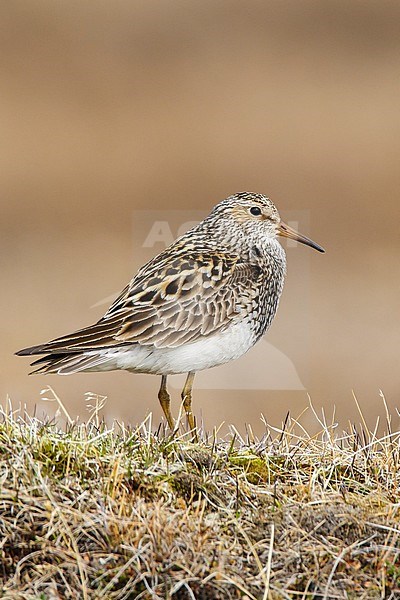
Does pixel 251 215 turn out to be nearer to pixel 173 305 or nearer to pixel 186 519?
pixel 173 305

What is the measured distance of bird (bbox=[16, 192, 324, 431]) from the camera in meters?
3.81

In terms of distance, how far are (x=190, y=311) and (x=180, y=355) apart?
0.20 metres

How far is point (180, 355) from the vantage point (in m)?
3.94

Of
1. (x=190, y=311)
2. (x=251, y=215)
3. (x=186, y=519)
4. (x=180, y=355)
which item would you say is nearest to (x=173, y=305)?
(x=190, y=311)

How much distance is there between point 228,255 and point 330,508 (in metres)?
1.81

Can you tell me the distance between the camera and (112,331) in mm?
3852

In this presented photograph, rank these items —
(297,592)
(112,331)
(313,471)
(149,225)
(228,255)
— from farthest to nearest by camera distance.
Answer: (149,225)
(228,255)
(112,331)
(313,471)
(297,592)

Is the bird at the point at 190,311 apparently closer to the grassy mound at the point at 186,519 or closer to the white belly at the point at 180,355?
the white belly at the point at 180,355

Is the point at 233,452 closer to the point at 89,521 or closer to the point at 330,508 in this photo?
the point at 330,508

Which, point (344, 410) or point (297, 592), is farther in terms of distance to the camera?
point (344, 410)

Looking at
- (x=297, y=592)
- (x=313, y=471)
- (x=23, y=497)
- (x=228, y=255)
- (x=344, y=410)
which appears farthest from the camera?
(x=344, y=410)

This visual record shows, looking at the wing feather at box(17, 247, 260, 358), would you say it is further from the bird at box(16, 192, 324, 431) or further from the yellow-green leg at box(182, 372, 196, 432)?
the yellow-green leg at box(182, 372, 196, 432)

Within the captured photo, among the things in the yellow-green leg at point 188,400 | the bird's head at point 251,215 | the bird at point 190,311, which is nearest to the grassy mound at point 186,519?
the bird at point 190,311

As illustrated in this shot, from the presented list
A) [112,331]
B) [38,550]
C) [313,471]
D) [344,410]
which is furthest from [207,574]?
[344,410]
